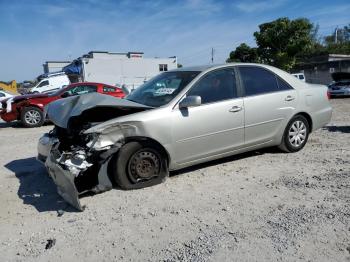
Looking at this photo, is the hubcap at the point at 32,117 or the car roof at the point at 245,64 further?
the hubcap at the point at 32,117

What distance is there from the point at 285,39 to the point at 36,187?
35.1 metres

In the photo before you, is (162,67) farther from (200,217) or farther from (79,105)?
(200,217)

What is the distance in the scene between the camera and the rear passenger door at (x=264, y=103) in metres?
5.61

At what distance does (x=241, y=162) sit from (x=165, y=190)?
65.5 inches

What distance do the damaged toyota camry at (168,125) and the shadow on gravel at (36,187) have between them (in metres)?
0.22

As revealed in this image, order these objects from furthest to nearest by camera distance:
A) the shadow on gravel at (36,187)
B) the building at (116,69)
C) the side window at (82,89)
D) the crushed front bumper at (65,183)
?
the building at (116,69), the side window at (82,89), the shadow on gravel at (36,187), the crushed front bumper at (65,183)

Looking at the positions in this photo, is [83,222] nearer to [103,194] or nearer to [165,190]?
[103,194]

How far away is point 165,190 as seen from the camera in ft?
15.6

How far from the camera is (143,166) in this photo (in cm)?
478

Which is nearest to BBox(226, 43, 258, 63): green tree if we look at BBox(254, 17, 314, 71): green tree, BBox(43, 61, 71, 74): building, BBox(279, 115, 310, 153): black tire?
BBox(254, 17, 314, 71): green tree

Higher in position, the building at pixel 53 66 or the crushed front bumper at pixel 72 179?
the building at pixel 53 66

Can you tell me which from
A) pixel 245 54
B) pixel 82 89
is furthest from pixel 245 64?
pixel 245 54

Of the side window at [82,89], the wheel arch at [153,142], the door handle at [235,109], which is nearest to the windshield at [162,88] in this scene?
the wheel arch at [153,142]

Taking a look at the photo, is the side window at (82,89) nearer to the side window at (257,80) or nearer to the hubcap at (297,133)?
the side window at (257,80)
